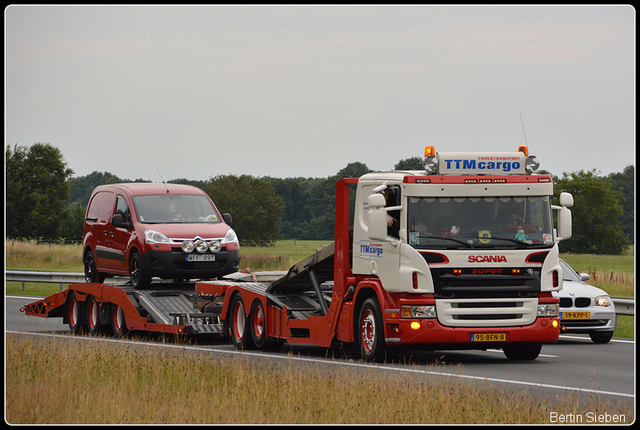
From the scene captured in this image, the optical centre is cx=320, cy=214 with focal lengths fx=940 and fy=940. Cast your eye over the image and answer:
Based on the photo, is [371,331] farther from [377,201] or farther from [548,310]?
[548,310]

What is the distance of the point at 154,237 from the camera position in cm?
1619

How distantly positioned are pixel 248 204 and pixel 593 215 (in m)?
33.2

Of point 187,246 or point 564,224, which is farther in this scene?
point 187,246

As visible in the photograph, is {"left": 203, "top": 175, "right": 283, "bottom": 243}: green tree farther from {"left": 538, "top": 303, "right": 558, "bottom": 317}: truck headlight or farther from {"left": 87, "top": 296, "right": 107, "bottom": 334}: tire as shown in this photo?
{"left": 538, "top": 303, "right": 558, "bottom": 317}: truck headlight

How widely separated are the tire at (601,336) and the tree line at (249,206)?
53960 millimetres

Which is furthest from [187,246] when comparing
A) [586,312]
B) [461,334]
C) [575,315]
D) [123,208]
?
[586,312]

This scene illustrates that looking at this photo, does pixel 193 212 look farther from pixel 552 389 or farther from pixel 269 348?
pixel 552 389

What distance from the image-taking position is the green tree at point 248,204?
9097 cm

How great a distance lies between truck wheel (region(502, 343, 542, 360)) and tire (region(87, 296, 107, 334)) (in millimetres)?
7551

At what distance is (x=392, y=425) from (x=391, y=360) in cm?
525

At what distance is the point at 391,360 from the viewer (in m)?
12.9

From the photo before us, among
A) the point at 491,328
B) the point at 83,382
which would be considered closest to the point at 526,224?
the point at 491,328

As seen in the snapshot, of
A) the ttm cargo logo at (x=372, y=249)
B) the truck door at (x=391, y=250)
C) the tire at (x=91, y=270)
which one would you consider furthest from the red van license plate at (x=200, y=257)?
the truck door at (x=391, y=250)

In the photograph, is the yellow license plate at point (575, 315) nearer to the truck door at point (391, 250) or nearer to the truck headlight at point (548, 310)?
the truck headlight at point (548, 310)
